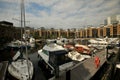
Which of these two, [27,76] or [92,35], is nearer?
[27,76]

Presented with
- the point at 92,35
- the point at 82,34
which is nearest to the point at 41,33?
the point at 82,34

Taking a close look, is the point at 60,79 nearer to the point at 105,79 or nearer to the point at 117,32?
the point at 105,79

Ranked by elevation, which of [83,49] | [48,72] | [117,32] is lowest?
[48,72]

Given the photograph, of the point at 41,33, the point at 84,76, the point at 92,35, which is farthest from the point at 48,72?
the point at 41,33

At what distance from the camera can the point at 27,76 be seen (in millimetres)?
11430

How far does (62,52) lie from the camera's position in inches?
634

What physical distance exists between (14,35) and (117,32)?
58703 mm

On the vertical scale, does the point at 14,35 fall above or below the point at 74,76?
above

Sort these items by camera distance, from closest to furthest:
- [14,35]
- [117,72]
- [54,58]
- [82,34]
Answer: [117,72], [54,58], [14,35], [82,34]

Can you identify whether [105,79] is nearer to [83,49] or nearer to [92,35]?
[83,49]

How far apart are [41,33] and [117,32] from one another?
54.6m

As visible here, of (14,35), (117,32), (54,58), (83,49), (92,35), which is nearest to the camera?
(54,58)

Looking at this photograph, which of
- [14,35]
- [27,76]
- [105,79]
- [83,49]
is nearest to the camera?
[27,76]

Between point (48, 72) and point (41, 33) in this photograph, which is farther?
point (41, 33)
